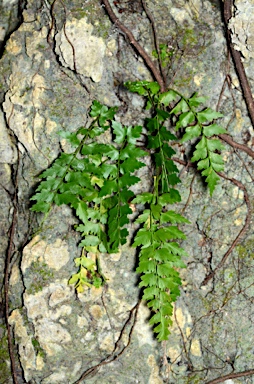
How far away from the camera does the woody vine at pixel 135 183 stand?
2.50 m

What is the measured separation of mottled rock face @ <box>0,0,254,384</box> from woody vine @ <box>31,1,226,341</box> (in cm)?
14

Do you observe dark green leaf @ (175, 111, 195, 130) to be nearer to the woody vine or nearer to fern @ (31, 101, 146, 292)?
the woody vine

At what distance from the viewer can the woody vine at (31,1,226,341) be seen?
250 centimetres

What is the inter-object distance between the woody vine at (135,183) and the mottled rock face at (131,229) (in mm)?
144

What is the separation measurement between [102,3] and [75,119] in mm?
822

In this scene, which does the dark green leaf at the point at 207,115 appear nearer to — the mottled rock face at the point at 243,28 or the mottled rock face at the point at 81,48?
the mottled rock face at the point at 243,28

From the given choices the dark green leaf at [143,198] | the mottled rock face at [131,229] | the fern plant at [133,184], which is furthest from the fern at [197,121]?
the dark green leaf at [143,198]

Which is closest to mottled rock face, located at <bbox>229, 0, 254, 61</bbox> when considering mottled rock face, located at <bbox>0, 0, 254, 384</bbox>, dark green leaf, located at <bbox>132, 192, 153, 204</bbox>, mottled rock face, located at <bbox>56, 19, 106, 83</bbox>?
mottled rock face, located at <bbox>0, 0, 254, 384</bbox>

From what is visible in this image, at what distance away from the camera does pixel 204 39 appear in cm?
290

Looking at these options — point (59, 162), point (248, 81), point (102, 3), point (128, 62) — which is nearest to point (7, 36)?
point (102, 3)

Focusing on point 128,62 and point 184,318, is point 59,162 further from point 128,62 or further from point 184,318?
point 184,318

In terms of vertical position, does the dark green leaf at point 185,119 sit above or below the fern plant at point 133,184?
above

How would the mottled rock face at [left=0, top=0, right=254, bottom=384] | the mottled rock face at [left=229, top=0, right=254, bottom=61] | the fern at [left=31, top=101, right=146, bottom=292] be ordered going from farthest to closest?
the mottled rock face at [left=0, top=0, right=254, bottom=384] → the mottled rock face at [left=229, top=0, right=254, bottom=61] → the fern at [left=31, top=101, right=146, bottom=292]

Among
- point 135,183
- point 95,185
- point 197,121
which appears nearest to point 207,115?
point 197,121
